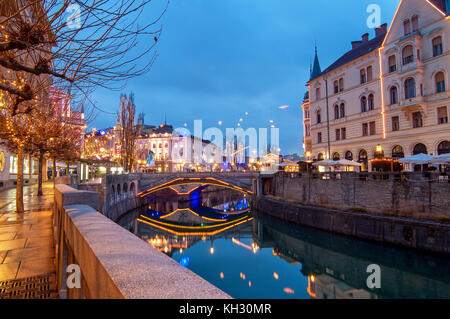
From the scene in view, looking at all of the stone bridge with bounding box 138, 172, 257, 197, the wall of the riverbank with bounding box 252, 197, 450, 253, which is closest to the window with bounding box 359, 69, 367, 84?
the wall of the riverbank with bounding box 252, 197, 450, 253

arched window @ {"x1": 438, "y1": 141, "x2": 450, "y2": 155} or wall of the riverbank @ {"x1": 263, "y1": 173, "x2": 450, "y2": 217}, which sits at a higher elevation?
arched window @ {"x1": 438, "y1": 141, "x2": 450, "y2": 155}

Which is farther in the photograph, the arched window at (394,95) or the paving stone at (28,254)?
the arched window at (394,95)

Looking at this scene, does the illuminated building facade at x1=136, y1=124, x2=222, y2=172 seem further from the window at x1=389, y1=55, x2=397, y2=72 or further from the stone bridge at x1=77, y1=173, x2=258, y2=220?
the window at x1=389, y1=55, x2=397, y2=72

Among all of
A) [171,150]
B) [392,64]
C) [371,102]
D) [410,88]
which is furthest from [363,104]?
[171,150]

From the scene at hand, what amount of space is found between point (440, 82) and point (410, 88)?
2.53m

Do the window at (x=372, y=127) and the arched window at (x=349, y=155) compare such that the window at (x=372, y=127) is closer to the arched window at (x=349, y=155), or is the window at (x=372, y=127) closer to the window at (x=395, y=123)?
the window at (x=395, y=123)

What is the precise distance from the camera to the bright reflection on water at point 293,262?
1448cm

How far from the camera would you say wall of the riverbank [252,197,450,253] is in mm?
16766

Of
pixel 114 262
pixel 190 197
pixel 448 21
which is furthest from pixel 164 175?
pixel 114 262

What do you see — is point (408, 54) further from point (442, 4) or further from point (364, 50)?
point (364, 50)

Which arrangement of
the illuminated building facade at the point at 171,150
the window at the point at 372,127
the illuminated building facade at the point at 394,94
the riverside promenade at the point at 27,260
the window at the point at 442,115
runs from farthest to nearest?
the illuminated building facade at the point at 171,150
the window at the point at 372,127
the illuminated building facade at the point at 394,94
the window at the point at 442,115
the riverside promenade at the point at 27,260

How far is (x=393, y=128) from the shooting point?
30750mm

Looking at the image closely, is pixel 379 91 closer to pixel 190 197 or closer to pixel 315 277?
pixel 315 277

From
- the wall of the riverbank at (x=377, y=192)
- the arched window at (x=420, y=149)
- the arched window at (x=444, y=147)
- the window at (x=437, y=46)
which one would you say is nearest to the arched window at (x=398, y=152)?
the arched window at (x=420, y=149)
